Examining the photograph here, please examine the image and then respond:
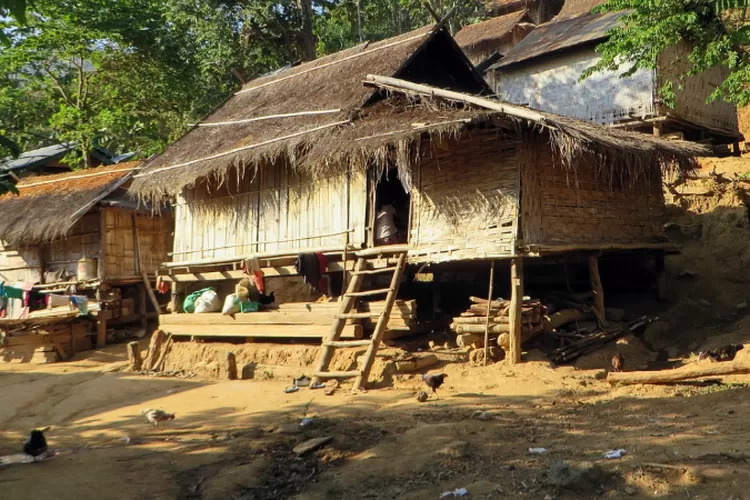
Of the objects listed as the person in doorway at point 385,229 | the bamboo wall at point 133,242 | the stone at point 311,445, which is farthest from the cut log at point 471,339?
the bamboo wall at point 133,242

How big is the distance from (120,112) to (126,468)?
16.2 metres

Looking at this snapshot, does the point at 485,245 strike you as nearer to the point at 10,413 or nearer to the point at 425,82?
the point at 425,82

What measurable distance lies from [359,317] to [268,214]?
348 cm

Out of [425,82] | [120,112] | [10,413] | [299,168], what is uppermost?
[120,112]

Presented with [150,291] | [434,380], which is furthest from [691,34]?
[150,291]

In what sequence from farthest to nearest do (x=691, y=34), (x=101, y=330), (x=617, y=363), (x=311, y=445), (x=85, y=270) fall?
1. (x=85, y=270)
2. (x=101, y=330)
3. (x=691, y=34)
4. (x=617, y=363)
5. (x=311, y=445)

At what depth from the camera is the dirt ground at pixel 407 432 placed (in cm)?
546

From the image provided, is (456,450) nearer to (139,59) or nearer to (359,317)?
(359,317)

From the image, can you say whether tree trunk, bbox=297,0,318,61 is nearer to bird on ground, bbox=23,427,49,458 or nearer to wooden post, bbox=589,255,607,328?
wooden post, bbox=589,255,607,328

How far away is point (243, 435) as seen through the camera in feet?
25.5

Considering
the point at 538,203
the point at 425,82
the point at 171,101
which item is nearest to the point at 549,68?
the point at 425,82

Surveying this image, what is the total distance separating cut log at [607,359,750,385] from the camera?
25.9 feet

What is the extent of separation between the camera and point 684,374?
8047mm

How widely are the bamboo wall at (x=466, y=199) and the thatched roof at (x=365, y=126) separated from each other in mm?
401
